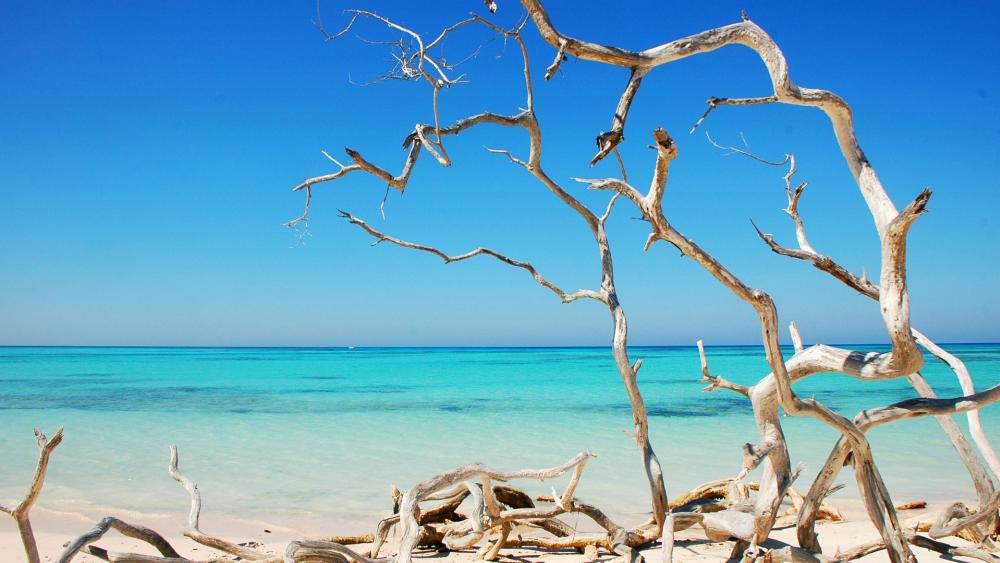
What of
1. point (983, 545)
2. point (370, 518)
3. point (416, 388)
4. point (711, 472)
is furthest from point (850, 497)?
point (416, 388)

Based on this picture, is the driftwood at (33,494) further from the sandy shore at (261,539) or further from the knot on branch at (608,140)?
the knot on branch at (608,140)

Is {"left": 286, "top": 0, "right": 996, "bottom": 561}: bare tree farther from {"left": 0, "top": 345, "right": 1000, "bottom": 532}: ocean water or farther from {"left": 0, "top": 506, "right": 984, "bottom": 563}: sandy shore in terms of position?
{"left": 0, "top": 345, "right": 1000, "bottom": 532}: ocean water

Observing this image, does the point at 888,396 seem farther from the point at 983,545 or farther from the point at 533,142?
the point at 533,142

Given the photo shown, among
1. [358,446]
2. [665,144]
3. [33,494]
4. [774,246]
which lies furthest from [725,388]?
[358,446]

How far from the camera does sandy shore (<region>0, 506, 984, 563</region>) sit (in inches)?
150

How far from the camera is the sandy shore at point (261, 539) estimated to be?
12.5ft

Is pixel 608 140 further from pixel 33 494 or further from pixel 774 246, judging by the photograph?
pixel 33 494

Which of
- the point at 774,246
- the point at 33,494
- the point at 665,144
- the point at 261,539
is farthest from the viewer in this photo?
the point at 261,539

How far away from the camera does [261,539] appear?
481cm

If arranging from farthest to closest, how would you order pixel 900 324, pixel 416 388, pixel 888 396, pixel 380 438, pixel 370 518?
pixel 416 388, pixel 888 396, pixel 380 438, pixel 370 518, pixel 900 324

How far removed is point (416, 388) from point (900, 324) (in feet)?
66.7

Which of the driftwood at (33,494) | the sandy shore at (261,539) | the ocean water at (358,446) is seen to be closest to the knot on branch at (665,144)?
the driftwood at (33,494)

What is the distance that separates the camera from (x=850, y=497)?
6.13 metres

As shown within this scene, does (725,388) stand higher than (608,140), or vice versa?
(608,140)
